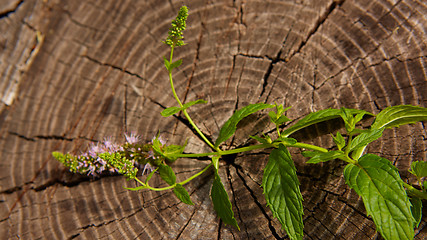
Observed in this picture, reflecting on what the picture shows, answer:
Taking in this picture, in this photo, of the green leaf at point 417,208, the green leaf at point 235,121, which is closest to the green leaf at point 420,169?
the green leaf at point 417,208

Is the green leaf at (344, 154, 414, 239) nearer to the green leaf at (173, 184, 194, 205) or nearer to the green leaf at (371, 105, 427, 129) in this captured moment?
the green leaf at (371, 105, 427, 129)

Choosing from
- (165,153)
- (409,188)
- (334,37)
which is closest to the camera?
(409,188)

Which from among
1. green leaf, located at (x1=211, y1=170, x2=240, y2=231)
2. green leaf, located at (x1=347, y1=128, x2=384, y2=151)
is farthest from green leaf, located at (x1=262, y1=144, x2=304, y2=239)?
green leaf, located at (x1=347, y1=128, x2=384, y2=151)

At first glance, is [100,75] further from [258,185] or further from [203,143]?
[258,185]

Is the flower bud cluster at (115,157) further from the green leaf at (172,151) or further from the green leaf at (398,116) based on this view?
the green leaf at (398,116)

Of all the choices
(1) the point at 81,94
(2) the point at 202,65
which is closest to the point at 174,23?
(2) the point at 202,65

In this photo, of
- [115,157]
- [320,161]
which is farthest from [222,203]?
[115,157]

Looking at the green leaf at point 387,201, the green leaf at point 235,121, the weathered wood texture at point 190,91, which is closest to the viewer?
the green leaf at point 387,201
